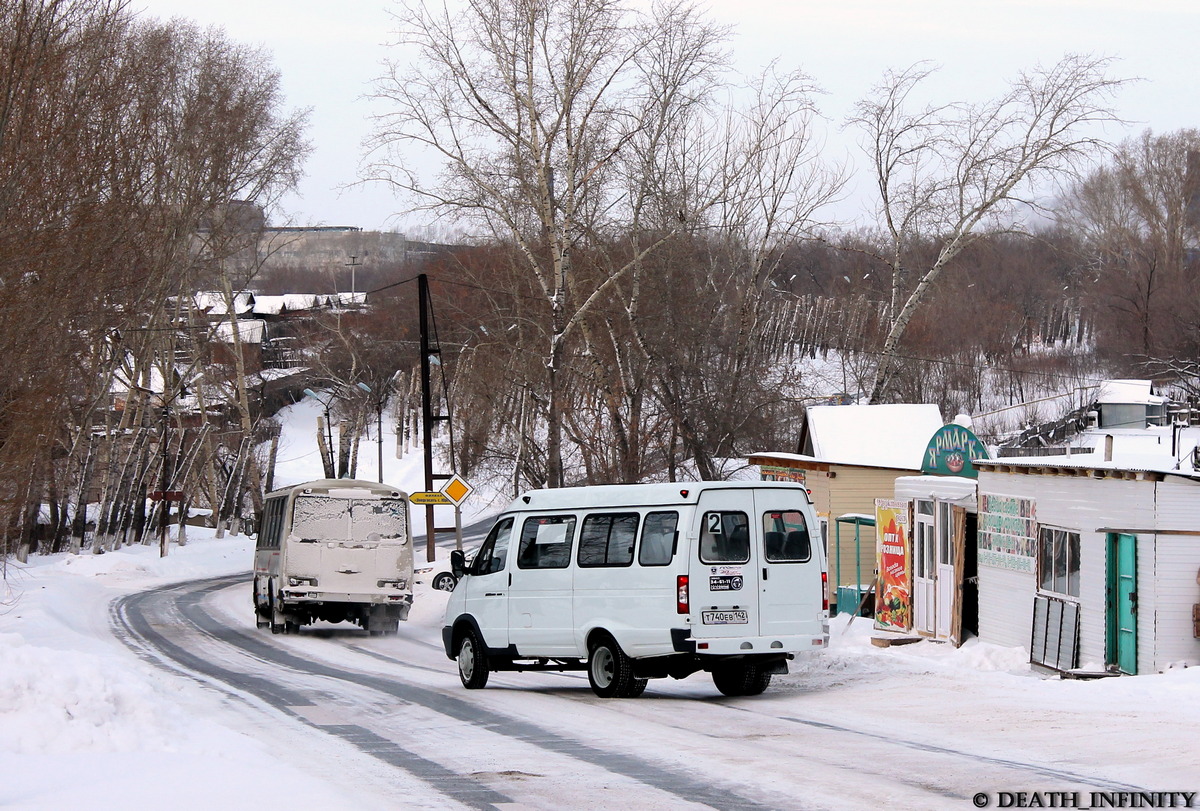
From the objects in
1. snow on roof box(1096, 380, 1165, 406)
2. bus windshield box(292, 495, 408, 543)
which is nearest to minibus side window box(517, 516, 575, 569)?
bus windshield box(292, 495, 408, 543)

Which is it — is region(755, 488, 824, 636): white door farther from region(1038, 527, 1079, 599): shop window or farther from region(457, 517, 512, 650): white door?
region(1038, 527, 1079, 599): shop window

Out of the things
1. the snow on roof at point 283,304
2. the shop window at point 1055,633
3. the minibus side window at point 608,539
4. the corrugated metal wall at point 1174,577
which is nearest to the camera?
the minibus side window at point 608,539

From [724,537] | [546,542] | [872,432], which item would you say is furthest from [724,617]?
[872,432]

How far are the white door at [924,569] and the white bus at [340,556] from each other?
9666mm

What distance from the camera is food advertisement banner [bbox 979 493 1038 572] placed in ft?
56.7

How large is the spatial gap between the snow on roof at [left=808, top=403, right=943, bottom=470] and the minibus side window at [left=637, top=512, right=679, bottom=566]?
58.7 ft

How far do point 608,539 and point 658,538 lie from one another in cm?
70

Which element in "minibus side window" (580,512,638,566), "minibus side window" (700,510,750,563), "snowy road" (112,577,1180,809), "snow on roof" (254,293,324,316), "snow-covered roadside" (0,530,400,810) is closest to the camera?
"snow-covered roadside" (0,530,400,810)

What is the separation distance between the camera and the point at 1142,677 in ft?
43.4

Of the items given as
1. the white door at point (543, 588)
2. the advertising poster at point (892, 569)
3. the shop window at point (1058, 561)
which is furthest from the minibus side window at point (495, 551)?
the advertising poster at point (892, 569)

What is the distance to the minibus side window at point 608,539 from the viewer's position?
13.9 meters

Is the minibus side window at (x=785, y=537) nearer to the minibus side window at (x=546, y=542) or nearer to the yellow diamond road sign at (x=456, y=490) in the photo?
the minibus side window at (x=546, y=542)

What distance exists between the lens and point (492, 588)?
50.2ft

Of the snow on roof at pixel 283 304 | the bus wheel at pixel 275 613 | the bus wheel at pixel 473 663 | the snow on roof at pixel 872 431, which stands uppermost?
the snow on roof at pixel 283 304
